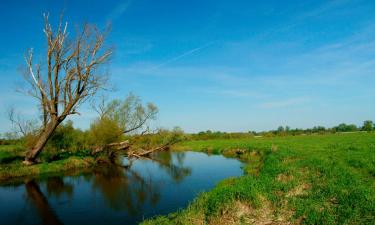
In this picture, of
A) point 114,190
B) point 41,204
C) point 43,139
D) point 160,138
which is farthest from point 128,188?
point 160,138

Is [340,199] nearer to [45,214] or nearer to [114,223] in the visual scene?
[114,223]

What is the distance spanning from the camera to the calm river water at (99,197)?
1231 centimetres

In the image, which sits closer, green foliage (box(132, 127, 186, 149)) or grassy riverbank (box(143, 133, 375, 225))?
grassy riverbank (box(143, 133, 375, 225))

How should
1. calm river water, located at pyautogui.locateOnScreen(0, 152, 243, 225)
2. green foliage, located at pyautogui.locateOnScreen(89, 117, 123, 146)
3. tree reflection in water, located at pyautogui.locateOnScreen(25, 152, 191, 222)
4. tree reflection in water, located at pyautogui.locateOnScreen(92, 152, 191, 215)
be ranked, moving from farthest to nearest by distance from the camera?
green foliage, located at pyautogui.locateOnScreen(89, 117, 123, 146) → tree reflection in water, located at pyautogui.locateOnScreen(92, 152, 191, 215) → tree reflection in water, located at pyautogui.locateOnScreen(25, 152, 191, 222) → calm river water, located at pyautogui.locateOnScreen(0, 152, 243, 225)

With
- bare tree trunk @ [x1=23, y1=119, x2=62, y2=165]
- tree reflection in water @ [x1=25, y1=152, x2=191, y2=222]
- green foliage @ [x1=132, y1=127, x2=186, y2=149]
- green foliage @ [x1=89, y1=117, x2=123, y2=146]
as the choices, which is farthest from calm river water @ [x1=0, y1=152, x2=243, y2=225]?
green foliage @ [x1=132, y1=127, x2=186, y2=149]

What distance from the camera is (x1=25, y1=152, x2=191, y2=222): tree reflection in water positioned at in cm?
1359

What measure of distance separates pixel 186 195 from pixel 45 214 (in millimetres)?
6572

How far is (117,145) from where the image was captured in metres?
34.1

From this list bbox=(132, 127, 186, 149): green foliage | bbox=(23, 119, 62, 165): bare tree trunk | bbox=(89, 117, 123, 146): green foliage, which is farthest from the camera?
bbox=(132, 127, 186, 149): green foliage

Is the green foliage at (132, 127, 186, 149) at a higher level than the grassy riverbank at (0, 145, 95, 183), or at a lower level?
higher

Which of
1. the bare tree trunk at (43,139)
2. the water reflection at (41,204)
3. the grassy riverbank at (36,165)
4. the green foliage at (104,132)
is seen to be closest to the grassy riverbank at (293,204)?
the water reflection at (41,204)

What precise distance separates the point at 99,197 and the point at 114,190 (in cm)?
193

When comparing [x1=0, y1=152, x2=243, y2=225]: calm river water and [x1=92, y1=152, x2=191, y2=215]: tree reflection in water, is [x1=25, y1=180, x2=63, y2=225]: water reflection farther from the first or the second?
[x1=92, y1=152, x2=191, y2=215]: tree reflection in water

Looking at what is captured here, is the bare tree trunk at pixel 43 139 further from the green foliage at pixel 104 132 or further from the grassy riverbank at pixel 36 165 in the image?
the green foliage at pixel 104 132
